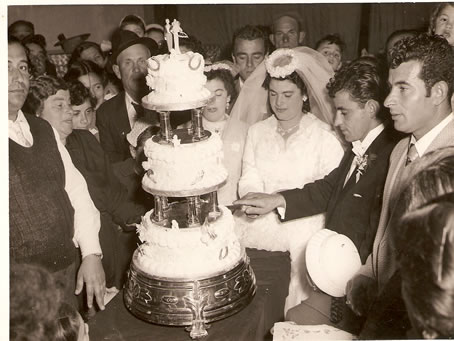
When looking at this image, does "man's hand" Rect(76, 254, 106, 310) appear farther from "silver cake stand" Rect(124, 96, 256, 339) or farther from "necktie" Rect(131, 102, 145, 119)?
"necktie" Rect(131, 102, 145, 119)

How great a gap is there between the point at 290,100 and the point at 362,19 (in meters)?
0.88

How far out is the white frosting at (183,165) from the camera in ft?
3.63

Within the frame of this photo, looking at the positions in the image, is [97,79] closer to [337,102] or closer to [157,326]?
[337,102]

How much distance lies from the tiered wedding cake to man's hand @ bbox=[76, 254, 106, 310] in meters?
0.14

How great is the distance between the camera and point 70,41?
7.23 ft

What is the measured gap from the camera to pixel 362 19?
2.32 m

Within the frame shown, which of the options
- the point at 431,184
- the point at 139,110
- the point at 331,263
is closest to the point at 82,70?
the point at 139,110

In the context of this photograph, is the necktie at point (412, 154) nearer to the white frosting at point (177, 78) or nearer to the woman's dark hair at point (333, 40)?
the white frosting at point (177, 78)

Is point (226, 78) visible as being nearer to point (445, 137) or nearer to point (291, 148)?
point (291, 148)

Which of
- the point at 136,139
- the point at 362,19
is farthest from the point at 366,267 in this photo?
the point at 362,19

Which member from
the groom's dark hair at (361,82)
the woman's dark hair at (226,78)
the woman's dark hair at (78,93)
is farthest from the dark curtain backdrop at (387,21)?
the woman's dark hair at (78,93)

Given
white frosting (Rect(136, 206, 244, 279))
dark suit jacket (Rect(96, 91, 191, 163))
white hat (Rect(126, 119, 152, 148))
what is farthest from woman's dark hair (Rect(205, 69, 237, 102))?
white frosting (Rect(136, 206, 244, 279))

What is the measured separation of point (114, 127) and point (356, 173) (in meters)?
0.87

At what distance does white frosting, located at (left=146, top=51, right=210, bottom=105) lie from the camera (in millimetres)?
1104
